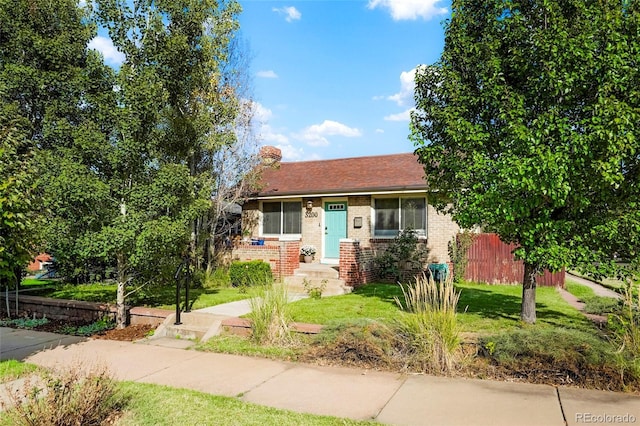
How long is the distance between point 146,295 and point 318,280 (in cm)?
458

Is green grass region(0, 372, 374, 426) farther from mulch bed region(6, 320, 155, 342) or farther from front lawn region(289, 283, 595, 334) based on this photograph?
mulch bed region(6, 320, 155, 342)

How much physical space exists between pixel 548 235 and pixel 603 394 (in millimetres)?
2255

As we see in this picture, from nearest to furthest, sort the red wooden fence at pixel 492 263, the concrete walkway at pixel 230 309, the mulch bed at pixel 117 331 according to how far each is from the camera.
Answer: the mulch bed at pixel 117 331 < the concrete walkway at pixel 230 309 < the red wooden fence at pixel 492 263

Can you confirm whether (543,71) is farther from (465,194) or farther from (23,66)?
(23,66)

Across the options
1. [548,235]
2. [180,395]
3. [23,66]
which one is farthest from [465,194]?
[23,66]

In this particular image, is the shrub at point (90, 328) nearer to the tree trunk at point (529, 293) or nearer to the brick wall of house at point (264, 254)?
the brick wall of house at point (264, 254)

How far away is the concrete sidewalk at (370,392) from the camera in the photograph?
4.10 metres

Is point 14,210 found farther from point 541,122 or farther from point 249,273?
point 249,273

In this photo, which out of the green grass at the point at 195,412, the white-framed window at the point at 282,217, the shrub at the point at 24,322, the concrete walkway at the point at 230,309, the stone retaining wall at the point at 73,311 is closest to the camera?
the green grass at the point at 195,412

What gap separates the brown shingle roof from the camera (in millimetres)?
14539

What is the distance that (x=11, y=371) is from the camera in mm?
5535

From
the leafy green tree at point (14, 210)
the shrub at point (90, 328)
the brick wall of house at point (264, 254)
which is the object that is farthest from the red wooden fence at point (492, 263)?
the leafy green tree at point (14, 210)

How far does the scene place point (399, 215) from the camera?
14.7 m

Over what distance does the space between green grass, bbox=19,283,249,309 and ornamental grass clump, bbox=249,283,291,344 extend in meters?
2.81
